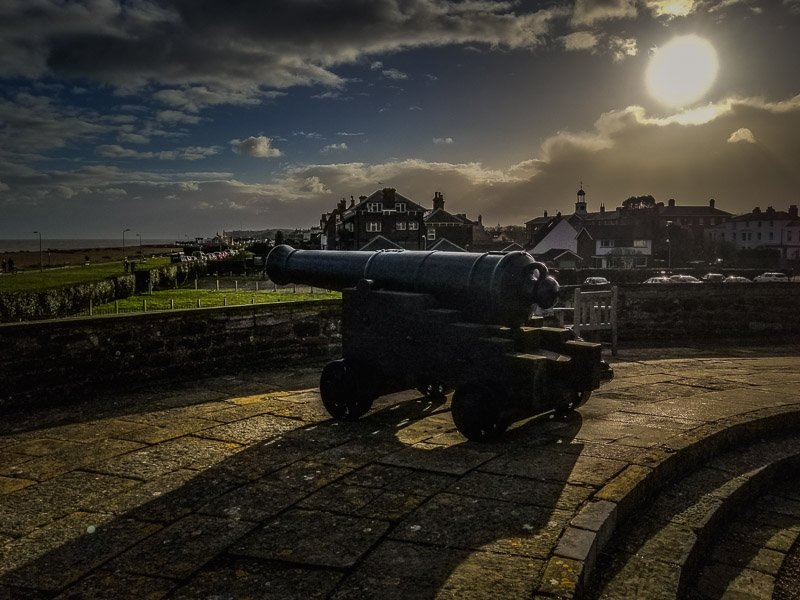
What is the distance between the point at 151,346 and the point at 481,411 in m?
4.39

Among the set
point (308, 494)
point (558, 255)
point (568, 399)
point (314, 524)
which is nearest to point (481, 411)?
point (568, 399)

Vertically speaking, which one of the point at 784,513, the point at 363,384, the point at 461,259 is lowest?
the point at 784,513

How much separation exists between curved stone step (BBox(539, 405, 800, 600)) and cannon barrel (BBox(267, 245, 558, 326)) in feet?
4.77

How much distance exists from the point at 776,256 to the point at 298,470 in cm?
7279

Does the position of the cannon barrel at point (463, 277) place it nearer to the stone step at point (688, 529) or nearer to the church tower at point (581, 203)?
the stone step at point (688, 529)

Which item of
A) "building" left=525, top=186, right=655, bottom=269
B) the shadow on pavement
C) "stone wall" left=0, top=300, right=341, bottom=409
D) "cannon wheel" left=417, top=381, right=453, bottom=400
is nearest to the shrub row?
"stone wall" left=0, top=300, right=341, bottom=409

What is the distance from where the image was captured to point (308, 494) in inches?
148

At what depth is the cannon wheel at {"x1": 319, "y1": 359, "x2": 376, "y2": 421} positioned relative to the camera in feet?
17.9

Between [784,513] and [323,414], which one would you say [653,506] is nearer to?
[784,513]

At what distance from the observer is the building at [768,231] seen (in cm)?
8338

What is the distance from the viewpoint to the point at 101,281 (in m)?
21.6

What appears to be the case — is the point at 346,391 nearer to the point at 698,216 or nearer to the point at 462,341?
the point at 462,341

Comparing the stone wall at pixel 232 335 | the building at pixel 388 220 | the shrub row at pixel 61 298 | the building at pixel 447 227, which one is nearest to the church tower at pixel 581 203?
the building at pixel 447 227

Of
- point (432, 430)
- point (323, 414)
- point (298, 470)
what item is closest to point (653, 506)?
point (432, 430)
